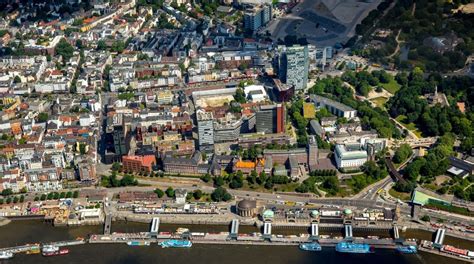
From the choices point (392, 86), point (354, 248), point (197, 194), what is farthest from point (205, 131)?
point (392, 86)

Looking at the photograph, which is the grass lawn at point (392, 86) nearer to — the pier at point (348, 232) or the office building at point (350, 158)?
the office building at point (350, 158)

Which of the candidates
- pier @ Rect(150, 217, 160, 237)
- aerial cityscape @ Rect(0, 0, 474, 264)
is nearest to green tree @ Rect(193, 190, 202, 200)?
aerial cityscape @ Rect(0, 0, 474, 264)

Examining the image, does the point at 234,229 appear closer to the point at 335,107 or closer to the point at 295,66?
the point at 335,107

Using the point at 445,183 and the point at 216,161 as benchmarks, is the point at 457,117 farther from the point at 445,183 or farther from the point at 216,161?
the point at 216,161

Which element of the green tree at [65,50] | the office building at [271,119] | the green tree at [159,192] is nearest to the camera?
the green tree at [159,192]

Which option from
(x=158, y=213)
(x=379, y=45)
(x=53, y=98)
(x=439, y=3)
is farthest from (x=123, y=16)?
(x=158, y=213)

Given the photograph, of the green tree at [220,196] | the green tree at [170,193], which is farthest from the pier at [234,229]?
the green tree at [170,193]
